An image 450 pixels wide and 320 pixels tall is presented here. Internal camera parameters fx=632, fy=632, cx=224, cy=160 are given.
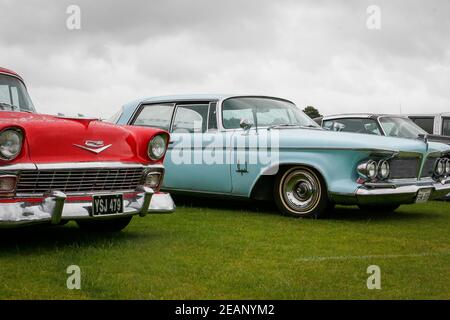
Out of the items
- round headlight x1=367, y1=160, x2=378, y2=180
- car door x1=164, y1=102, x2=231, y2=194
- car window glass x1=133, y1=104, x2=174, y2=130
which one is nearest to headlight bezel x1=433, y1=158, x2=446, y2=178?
round headlight x1=367, y1=160, x2=378, y2=180

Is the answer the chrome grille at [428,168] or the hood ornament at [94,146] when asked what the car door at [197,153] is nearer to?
the chrome grille at [428,168]

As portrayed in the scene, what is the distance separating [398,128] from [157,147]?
203 inches

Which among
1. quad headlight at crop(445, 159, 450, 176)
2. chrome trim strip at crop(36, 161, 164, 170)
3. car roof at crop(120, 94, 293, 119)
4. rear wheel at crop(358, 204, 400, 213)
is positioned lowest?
rear wheel at crop(358, 204, 400, 213)

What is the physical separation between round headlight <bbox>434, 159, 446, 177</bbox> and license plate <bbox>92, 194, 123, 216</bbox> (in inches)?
167

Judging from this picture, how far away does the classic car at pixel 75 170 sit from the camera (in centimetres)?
467

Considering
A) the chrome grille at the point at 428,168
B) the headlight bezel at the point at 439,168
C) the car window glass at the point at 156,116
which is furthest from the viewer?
the car window glass at the point at 156,116

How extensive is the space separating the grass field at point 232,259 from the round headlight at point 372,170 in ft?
1.75

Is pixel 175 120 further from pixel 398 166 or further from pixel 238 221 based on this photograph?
pixel 398 166

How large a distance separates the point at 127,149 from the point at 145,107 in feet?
10.8

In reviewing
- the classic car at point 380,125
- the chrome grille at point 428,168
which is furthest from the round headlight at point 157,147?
the classic car at point 380,125

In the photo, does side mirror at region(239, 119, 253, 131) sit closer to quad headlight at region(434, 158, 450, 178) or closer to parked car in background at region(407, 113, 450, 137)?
quad headlight at region(434, 158, 450, 178)

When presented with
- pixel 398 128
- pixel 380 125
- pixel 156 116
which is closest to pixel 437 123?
pixel 398 128

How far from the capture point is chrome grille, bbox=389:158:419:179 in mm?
6957
